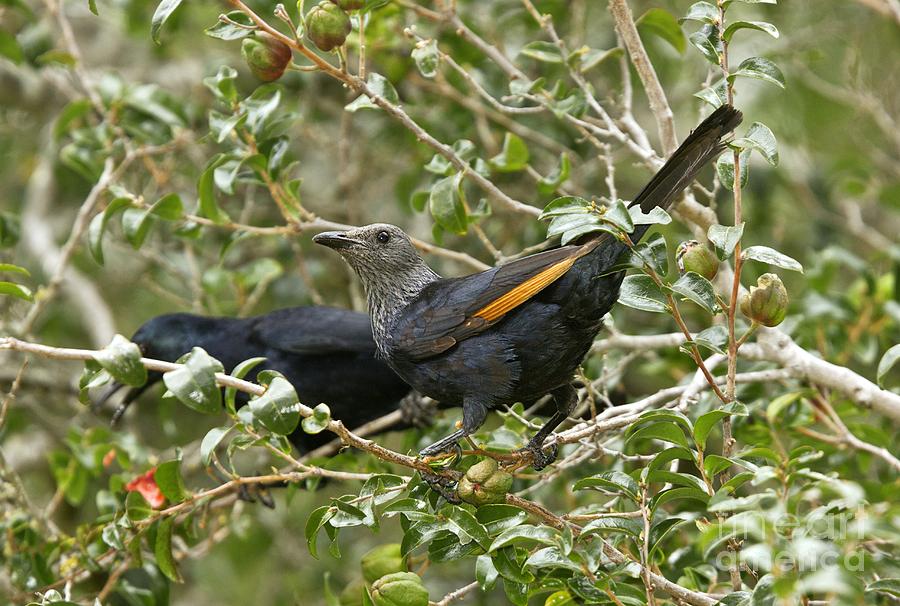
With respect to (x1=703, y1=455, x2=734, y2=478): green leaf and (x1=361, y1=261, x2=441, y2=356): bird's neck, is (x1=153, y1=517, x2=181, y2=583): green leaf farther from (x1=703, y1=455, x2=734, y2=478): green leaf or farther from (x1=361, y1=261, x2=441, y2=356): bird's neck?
(x1=703, y1=455, x2=734, y2=478): green leaf

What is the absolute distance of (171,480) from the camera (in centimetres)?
303

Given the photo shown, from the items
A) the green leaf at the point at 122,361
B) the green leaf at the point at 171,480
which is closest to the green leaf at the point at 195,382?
the green leaf at the point at 122,361

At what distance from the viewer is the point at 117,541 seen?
2986 mm

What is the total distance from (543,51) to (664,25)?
44 cm

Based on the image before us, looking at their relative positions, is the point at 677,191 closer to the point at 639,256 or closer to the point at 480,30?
the point at 639,256

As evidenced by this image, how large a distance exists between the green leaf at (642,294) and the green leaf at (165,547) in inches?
61.8

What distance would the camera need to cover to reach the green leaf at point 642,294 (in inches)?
104

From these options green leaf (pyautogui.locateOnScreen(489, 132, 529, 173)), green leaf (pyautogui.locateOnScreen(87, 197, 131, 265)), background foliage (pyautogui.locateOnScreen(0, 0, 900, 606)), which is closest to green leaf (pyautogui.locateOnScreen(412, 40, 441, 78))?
background foliage (pyautogui.locateOnScreen(0, 0, 900, 606))

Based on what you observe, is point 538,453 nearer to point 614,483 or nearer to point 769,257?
point 614,483

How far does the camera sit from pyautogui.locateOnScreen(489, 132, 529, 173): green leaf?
3553 mm

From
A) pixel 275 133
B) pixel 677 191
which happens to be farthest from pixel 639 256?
pixel 275 133

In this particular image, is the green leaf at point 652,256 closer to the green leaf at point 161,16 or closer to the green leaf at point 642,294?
the green leaf at point 642,294

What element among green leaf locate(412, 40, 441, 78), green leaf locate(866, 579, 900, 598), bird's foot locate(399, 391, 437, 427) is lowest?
bird's foot locate(399, 391, 437, 427)

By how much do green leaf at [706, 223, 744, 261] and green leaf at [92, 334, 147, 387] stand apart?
145 cm
